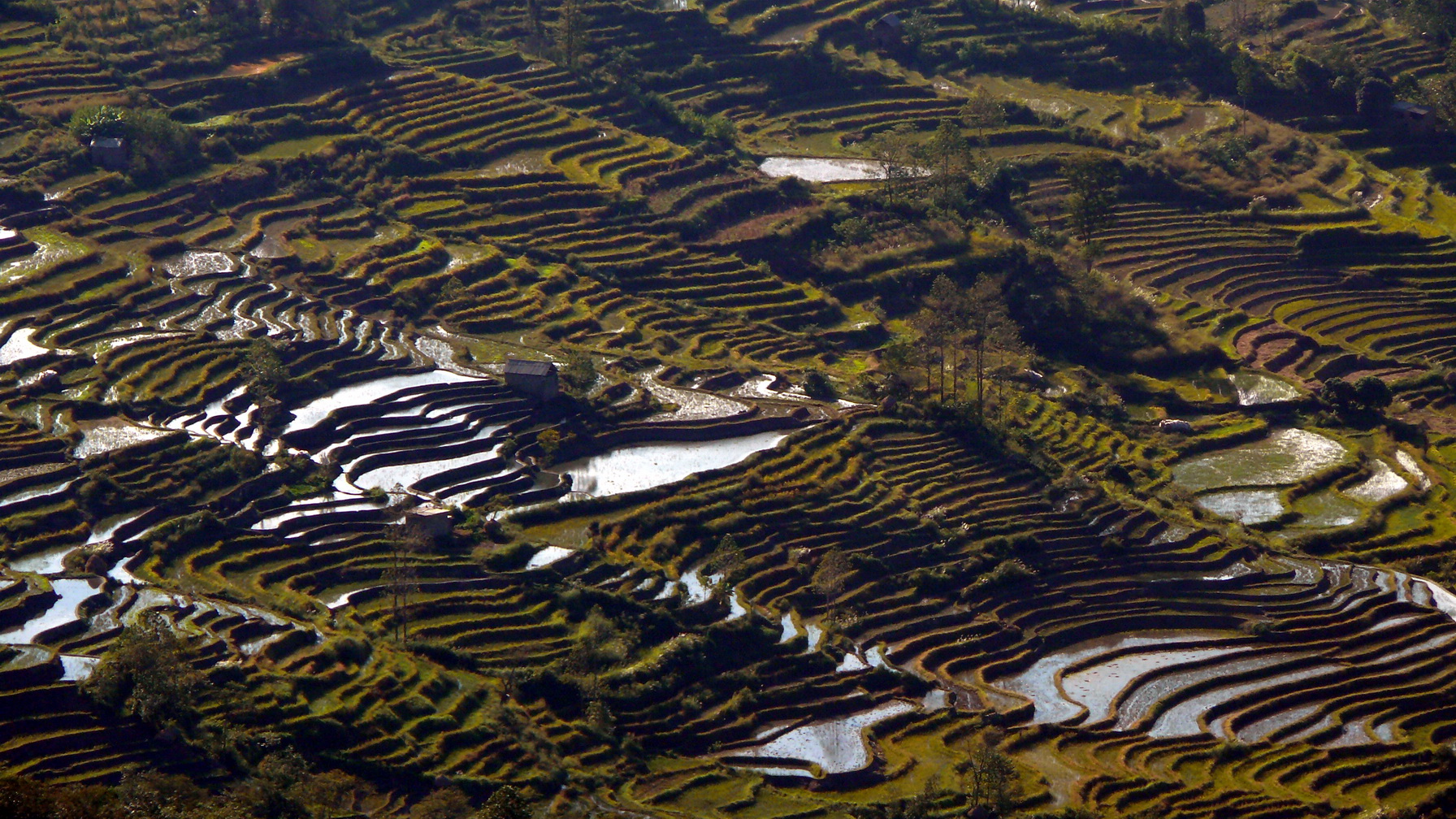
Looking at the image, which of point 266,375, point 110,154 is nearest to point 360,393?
point 266,375

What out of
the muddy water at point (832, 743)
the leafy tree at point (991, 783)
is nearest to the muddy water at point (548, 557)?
the muddy water at point (832, 743)

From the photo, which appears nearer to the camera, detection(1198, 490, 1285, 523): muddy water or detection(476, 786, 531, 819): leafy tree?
detection(476, 786, 531, 819): leafy tree

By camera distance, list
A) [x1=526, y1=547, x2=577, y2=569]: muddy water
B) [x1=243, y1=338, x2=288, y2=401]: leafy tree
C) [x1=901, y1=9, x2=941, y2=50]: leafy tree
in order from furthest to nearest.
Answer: [x1=901, y1=9, x2=941, y2=50]: leafy tree < [x1=243, y1=338, x2=288, y2=401]: leafy tree < [x1=526, y1=547, x2=577, y2=569]: muddy water

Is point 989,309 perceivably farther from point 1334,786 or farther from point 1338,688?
point 1334,786

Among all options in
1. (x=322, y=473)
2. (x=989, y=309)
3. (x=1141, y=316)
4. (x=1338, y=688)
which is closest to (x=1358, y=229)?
(x=1141, y=316)

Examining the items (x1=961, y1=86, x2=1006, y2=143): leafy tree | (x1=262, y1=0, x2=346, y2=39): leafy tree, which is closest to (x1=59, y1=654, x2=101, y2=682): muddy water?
(x1=262, y1=0, x2=346, y2=39): leafy tree

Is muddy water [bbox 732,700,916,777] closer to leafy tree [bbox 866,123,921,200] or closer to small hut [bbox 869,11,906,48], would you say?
leafy tree [bbox 866,123,921,200]

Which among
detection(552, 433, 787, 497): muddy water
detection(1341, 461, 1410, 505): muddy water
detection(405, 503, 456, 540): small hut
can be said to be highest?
detection(405, 503, 456, 540): small hut

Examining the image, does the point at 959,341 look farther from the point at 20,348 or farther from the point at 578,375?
the point at 20,348

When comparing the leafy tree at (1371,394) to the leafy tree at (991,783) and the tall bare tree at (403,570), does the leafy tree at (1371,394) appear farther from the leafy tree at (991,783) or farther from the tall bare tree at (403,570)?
the tall bare tree at (403,570)
